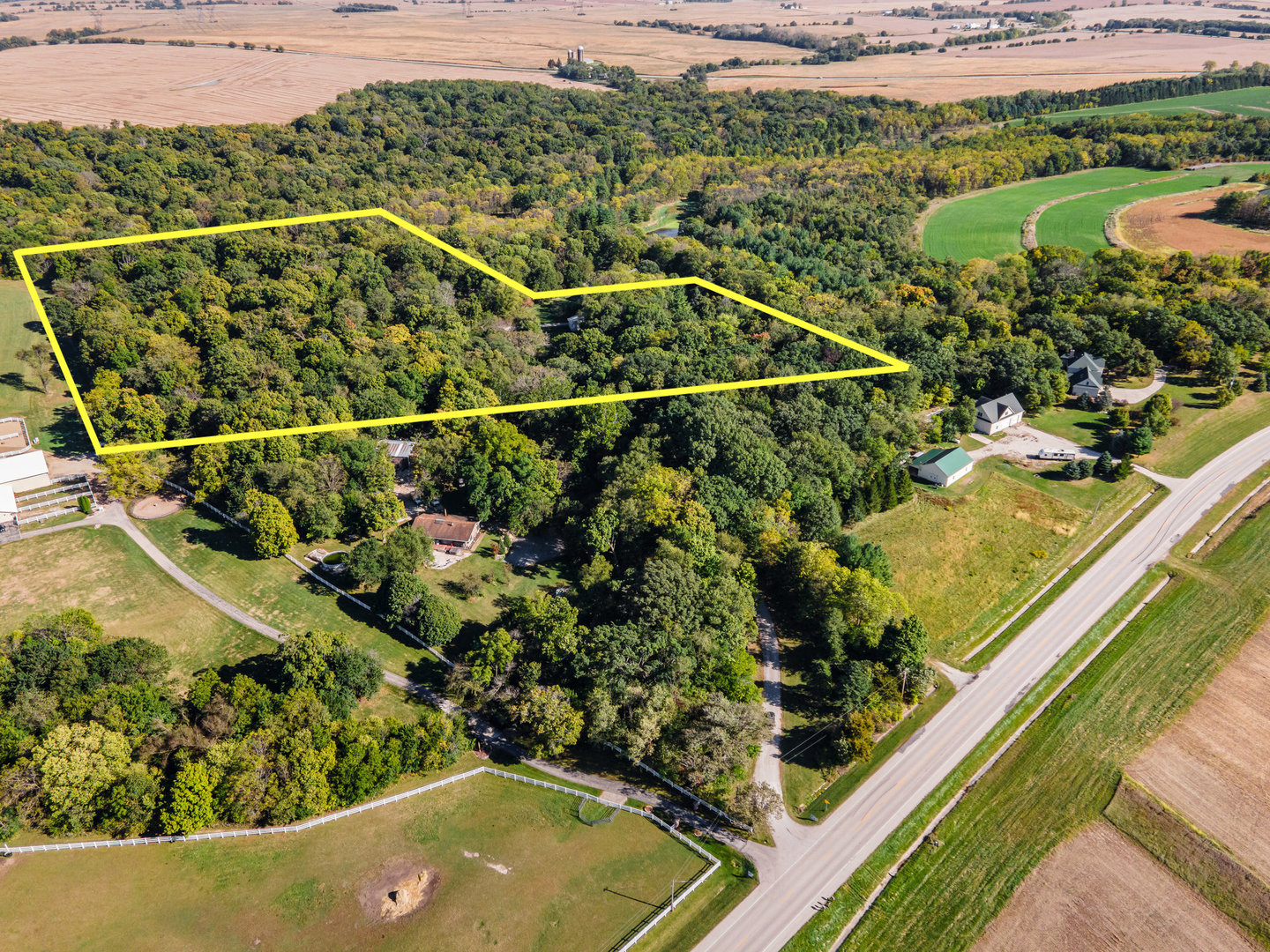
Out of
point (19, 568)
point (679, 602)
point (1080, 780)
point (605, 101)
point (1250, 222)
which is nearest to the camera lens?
point (1080, 780)

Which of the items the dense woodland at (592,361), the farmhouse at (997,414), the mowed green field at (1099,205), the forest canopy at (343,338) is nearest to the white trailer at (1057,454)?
the dense woodland at (592,361)

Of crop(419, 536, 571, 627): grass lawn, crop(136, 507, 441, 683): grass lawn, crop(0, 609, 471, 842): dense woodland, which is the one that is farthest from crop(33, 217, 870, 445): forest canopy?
crop(0, 609, 471, 842): dense woodland

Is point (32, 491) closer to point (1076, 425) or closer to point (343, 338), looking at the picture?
point (343, 338)

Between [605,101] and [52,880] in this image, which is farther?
[605,101]

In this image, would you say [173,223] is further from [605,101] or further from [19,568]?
[605,101]

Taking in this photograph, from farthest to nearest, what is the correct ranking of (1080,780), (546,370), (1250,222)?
1. (1250,222)
2. (546,370)
3. (1080,780)

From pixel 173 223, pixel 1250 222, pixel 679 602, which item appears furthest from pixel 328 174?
pixel 1250 222
